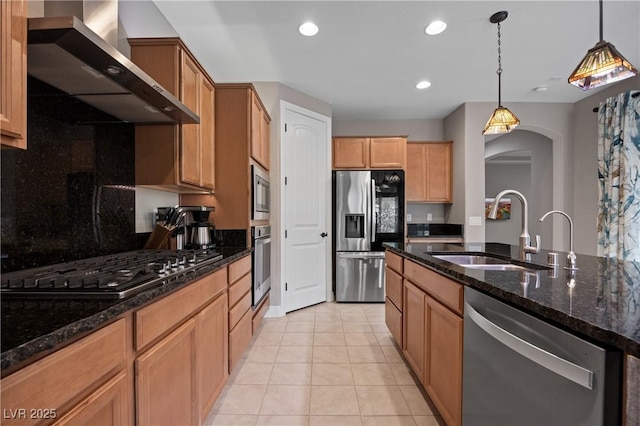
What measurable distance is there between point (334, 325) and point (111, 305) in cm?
258

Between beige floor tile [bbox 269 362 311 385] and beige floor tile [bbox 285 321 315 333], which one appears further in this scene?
beige floor tile [bbox 285 321 315 333]

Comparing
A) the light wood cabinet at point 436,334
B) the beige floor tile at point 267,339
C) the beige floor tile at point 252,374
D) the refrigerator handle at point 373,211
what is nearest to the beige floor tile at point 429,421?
the light wood cabinet at point 436,334

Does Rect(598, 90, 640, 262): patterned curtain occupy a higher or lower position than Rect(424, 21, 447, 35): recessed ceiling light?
lower

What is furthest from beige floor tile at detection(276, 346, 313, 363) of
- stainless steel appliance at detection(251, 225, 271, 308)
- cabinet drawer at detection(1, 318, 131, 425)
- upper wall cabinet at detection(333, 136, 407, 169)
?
upper wall cabinet at detection(333, 136, 407, 169)

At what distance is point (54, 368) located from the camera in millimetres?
635

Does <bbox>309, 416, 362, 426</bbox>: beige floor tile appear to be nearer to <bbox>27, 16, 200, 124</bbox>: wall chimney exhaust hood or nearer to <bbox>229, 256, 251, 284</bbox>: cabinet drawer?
<bbox>229, 256, 251, 284</bbox>: cabinet drawer

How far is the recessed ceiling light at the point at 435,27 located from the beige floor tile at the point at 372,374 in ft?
9.35

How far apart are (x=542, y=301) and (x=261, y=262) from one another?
2318mm

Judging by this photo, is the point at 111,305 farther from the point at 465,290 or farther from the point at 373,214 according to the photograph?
the point at 373,214

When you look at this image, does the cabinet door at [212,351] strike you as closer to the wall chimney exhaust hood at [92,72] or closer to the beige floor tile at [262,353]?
the beige floor tile at [262,353]

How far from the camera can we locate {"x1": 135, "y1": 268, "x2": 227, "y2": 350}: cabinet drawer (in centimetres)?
96

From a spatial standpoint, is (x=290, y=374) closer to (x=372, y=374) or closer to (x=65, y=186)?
(x=372, y=374)

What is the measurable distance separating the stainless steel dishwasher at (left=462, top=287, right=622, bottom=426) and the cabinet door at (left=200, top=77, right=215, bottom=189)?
2.02 meters

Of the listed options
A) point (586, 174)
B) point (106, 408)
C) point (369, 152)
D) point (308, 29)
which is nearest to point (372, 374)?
point (106, 408)
